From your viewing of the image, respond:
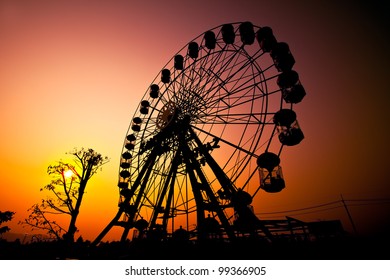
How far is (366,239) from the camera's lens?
5.98 m

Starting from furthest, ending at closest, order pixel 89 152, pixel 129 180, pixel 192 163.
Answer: pixel 89 152, pixel 129 180, pixel 192 163

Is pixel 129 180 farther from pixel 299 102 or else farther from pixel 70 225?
pixel 299 102

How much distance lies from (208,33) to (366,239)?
45.1ft

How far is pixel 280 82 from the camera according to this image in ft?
32.8

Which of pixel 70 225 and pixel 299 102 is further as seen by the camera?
pixel 70 225

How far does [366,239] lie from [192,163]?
794cm

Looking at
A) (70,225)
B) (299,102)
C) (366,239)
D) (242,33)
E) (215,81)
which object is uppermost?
(242,33)

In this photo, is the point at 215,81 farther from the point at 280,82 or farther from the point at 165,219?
the point at 165,219
